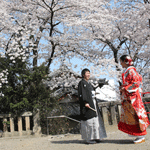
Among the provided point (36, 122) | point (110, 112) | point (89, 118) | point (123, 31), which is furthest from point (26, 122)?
point (123, 31)

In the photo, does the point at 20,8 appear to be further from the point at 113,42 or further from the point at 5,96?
the point at 113,42

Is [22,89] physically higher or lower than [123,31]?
lower

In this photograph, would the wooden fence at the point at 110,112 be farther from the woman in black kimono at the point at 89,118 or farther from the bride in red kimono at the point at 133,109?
the bride in red kimono at the point at 133,109

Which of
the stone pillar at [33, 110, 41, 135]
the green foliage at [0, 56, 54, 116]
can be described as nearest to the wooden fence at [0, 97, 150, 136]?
the stone pillar at [33, 110, 41, 135]

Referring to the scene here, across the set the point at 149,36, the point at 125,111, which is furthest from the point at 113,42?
the point at 125,111

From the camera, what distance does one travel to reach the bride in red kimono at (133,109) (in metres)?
3.64

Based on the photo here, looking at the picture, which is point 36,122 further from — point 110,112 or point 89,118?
point 89,118

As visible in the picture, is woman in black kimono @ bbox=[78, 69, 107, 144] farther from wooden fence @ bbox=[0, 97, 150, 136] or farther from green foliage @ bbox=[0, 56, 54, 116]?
green foliage @ bbox=[0, 56, 54, 116]

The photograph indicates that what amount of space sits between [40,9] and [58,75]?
10.6ft

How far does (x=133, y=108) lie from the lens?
3.69m

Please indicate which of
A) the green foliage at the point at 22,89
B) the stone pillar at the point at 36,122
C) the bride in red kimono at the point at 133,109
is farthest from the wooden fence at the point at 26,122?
the bride in red kimono at the point at 133,109

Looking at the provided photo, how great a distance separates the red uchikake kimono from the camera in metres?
3.64

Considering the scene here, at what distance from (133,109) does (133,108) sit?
20 millimetres

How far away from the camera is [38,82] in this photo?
6.62 meters
